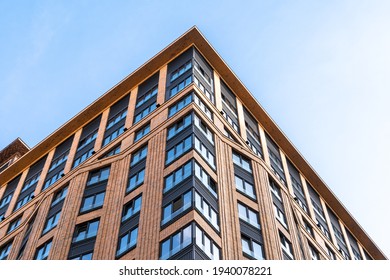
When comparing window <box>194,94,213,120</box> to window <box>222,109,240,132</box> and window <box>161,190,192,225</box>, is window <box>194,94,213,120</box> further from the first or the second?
window <box>161,190,192,225</box>

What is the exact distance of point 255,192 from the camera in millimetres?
48312

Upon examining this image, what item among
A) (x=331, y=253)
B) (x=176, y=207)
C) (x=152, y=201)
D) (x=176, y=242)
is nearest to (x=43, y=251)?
(x=152, y=201)

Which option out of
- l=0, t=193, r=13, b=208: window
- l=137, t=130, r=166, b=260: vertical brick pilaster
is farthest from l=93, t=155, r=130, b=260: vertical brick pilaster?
l=0, t=193, r=13, b=208: window

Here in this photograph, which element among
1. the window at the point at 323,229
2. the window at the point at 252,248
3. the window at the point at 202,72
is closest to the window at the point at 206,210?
the window at the point at 252,248

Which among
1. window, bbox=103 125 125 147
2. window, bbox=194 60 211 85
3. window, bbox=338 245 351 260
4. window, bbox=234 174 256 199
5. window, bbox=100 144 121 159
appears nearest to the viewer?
window, bbox=234 174 256 199

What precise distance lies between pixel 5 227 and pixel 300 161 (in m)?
33.0

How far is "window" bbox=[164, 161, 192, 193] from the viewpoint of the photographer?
43031 mm

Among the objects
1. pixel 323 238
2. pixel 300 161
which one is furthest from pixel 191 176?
pixel 300 161

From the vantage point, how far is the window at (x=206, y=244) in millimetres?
37281

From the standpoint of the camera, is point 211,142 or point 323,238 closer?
point 211,142

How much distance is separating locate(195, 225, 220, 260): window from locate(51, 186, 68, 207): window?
63.5 feet

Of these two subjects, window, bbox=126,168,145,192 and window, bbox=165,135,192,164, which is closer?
Result: window, bbox=165,135,192,164

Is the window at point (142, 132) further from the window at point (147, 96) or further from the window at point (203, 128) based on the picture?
the window at point (147, 96)
